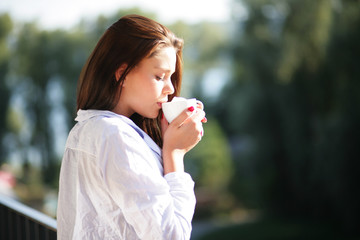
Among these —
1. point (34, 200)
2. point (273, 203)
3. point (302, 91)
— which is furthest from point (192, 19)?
point (34, 200)

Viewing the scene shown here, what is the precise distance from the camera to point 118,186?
618 millimetres

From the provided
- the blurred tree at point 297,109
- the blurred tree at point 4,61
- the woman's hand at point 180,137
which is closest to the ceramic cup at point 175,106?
the woman's hand at point 180,137

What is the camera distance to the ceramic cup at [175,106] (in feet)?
2.37

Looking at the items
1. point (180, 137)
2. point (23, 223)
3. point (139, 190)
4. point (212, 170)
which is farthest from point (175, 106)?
point (212, 170)

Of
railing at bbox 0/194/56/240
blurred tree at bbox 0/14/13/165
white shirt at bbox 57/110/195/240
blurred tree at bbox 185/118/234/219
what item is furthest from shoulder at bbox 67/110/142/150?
blurred tree at bbox 185/118/234/219

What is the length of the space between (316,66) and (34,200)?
295 inches

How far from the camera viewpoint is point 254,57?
11.1 metres

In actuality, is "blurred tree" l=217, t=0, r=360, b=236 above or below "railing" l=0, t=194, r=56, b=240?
below

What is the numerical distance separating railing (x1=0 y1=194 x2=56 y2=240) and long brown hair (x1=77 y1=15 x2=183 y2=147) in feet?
1.67

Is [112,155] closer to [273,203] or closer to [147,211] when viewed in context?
[147,211]

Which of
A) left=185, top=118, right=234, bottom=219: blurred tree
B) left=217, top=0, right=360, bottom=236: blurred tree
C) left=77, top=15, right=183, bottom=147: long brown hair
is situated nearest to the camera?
left=77, top=15, right=183, bottom=147: long brown hair

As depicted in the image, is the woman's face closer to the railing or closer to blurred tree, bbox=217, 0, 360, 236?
the railing

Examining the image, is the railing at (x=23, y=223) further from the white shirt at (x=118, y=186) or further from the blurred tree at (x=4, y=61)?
the blurred tree at (x=4, y=61)

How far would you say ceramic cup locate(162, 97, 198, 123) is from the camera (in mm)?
722
